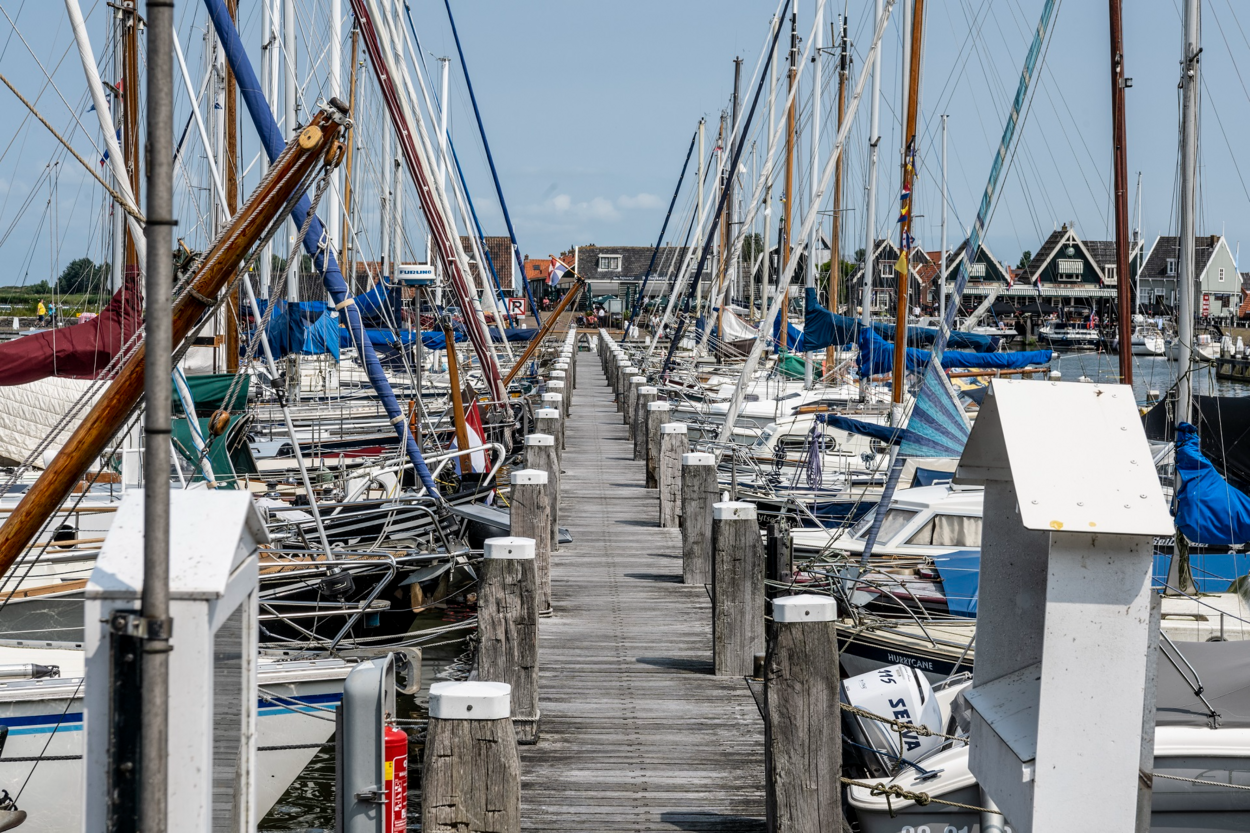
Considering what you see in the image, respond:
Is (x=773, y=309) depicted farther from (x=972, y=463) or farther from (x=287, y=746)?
(x=972, y=463)

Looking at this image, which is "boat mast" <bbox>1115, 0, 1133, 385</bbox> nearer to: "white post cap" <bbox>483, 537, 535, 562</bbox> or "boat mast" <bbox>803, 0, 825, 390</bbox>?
"white post cap" <bbox>483, 537, 535, 562</bbox>

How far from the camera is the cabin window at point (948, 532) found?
1331 cm

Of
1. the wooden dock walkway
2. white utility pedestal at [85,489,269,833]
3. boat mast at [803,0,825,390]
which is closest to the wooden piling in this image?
the wooden dock walkway

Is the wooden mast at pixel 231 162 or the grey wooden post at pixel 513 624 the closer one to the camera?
the grey wooden post at pixel 513 624

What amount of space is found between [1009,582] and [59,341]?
1154cm

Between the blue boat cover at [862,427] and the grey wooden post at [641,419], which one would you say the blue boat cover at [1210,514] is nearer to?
the blue boat cover at [862,427]

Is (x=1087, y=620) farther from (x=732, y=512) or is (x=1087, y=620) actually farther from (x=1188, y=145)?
(x=1188, y=145)

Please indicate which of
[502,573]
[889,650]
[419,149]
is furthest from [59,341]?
[889,650]

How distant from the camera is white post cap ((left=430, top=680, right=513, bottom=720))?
486 centimetres

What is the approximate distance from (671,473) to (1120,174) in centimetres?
653

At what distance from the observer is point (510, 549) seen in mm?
7137

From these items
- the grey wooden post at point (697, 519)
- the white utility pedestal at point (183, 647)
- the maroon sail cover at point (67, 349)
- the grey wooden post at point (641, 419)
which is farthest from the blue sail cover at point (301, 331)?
the white utility pedestal at point (183, 647)

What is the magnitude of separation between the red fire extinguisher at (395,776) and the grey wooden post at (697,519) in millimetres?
5768

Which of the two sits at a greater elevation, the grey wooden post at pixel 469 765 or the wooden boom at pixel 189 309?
the wooden boom at pixel 189 309
